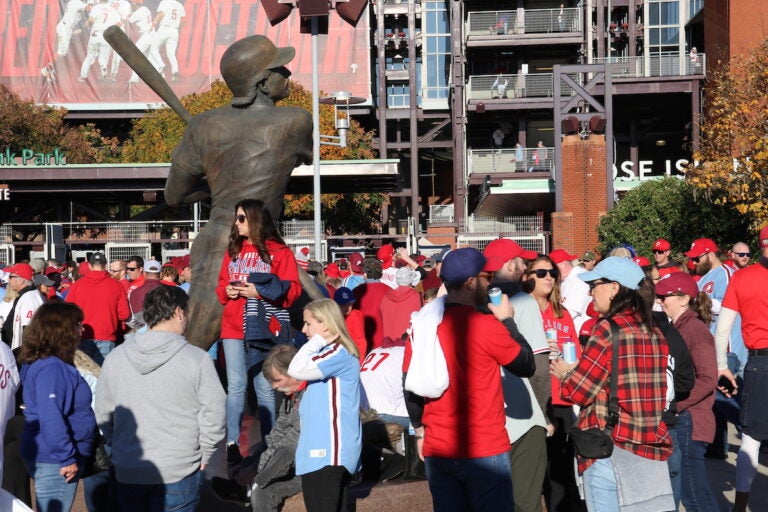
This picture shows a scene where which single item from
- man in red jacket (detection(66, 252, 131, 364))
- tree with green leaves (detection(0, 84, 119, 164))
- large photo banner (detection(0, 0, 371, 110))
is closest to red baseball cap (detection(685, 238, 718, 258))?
man in red jacket (detection(66, 252, 131, 364))

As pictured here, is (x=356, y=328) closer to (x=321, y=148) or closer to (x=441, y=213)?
(x=321, y=148)

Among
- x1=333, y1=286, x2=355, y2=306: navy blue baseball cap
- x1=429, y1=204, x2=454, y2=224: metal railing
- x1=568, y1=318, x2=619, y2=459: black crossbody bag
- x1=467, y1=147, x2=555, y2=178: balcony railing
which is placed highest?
x1=467, y1=147, x2=555, y2=178: balcony railing

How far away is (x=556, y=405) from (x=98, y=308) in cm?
602

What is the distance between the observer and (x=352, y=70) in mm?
61750

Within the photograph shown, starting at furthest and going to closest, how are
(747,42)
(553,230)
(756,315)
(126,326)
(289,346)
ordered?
(747,42) < (553,230) < (126,326) < (756,315) < (289,346)

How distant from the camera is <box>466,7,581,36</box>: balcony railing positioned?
52.1 m

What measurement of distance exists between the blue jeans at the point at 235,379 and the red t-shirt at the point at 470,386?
2600 mm

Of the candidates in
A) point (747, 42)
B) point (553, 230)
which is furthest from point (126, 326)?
point (747, 42)

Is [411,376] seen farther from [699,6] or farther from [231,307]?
[699,6]

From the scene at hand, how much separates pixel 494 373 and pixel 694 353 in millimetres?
2499

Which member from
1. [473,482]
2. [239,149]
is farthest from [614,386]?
[239,149]

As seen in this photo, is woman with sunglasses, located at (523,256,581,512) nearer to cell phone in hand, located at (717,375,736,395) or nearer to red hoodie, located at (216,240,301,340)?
cell phone in hand, located at (717,375,736,395)

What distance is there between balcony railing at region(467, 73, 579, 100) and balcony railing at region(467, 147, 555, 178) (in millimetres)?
2788

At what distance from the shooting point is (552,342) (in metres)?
6.43
